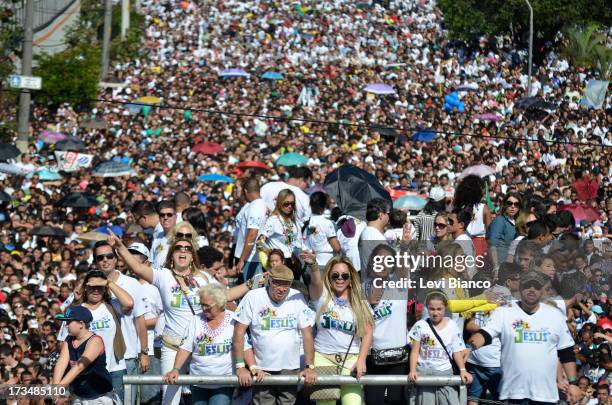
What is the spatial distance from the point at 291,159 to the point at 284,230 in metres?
16.7

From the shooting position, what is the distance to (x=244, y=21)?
52.1 metres

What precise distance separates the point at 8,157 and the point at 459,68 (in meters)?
19.1

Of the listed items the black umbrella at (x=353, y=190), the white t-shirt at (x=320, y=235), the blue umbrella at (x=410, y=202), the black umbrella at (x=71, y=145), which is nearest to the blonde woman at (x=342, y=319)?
the white t-shirt at (x=320, y=235)

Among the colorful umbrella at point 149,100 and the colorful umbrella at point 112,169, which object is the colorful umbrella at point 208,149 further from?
the colorful umbrella at point 149,100

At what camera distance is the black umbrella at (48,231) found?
74.5 ft

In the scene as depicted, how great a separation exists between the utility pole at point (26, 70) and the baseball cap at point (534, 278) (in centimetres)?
2329

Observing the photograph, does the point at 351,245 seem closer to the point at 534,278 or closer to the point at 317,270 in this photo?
the point at 317,270

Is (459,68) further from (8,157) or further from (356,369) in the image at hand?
(356,369)

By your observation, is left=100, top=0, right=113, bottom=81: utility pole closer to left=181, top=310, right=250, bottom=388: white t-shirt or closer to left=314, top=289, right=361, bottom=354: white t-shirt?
left=181, top=310, right=250, bottom=388: white t-shirt

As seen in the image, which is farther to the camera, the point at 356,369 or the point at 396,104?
the point at 396,104

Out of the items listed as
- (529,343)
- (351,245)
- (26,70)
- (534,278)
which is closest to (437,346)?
(529,343)

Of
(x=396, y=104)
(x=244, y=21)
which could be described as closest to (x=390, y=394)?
(x=396, y=104)

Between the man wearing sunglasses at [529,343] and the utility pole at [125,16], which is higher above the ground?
the utility pole at [125,16]

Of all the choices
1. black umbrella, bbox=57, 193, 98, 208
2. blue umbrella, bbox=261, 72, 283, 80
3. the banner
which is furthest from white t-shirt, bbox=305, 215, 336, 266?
blue umbrella, bbox=261, 72, 283, 80
